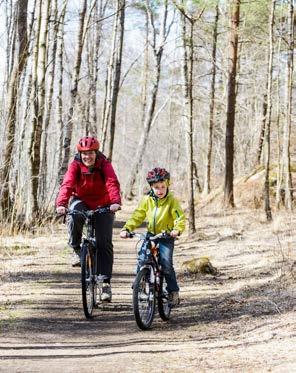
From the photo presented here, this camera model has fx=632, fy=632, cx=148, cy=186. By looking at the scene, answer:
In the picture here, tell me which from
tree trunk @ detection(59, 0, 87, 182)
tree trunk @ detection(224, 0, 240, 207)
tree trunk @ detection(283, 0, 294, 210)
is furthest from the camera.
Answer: tree trunk @ detection(224, 0, 240, 207)

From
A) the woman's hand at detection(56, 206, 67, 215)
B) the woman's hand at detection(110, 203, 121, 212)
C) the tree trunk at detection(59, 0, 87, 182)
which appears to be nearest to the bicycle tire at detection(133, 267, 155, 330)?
the woman's hand at detection(110, 203, 121, 212)

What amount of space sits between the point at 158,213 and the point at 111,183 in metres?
0.70

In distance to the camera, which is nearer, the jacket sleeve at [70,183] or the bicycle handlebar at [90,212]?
the bicycle handlebar at [90,212]

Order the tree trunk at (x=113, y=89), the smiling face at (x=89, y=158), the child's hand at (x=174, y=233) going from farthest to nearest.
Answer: the tree trunk at (x=113, y=89) → the smiling face at (x=89, y=158) → the child's hand at (x=174, y=233)

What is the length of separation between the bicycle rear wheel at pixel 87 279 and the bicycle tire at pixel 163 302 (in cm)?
77

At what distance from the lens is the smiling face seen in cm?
709

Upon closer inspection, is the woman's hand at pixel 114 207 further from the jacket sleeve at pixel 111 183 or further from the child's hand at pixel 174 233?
the child's hand at pixel 174 233

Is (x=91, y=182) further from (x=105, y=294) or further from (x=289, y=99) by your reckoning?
(x=289, y=99)

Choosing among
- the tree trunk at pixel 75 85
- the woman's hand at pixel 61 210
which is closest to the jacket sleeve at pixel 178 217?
the woman's hand at pixel 61 210

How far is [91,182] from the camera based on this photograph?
285 inches

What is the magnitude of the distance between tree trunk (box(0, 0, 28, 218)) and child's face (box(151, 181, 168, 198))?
5.34 metres

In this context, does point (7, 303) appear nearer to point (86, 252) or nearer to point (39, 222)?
point (86, 252)

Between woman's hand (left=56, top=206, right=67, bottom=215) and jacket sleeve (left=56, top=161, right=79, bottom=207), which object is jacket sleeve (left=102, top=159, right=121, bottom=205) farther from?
woman's hand (left=56, top=206, right=67, bottom=215)

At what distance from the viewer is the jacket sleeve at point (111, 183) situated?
6949mm
